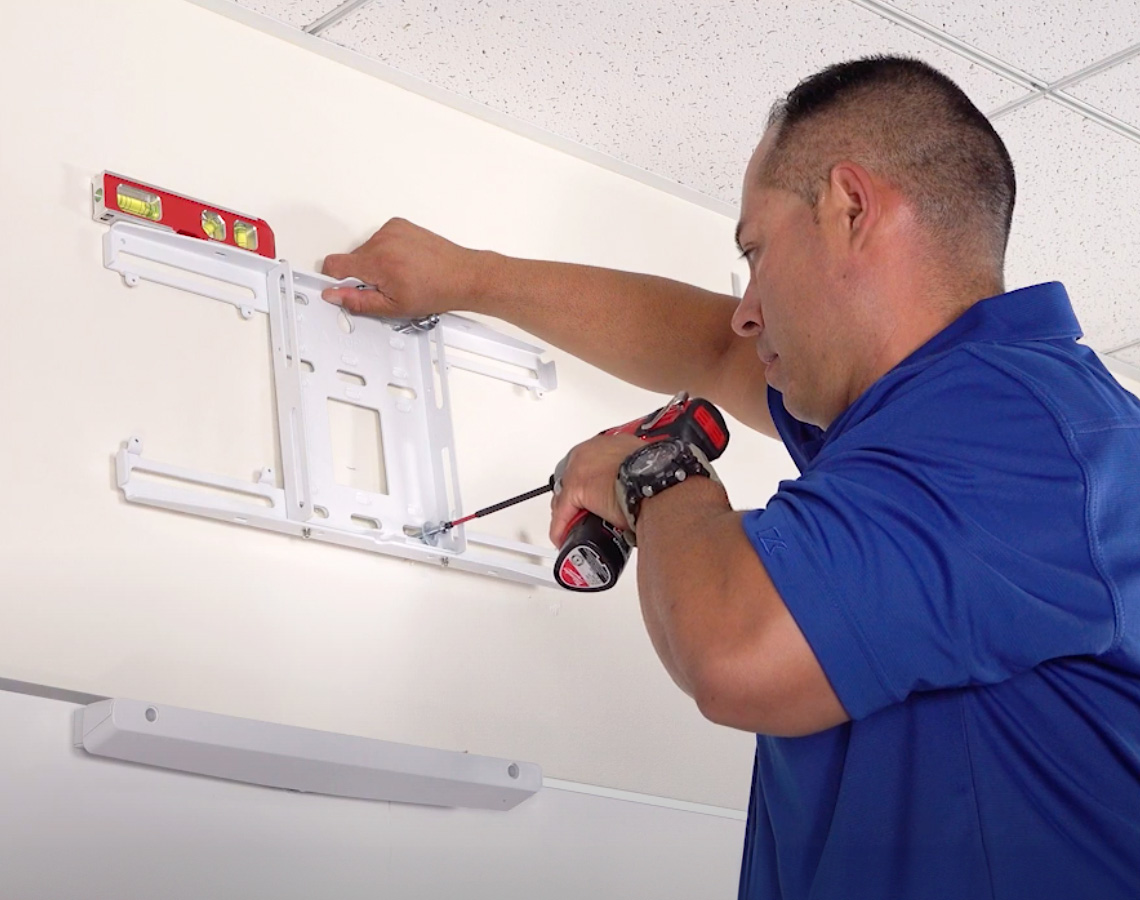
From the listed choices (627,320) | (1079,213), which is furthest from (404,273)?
(1079,213)

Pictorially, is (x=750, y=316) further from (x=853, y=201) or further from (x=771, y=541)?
(x=771, y=541)

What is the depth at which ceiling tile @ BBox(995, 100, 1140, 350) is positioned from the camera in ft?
7.38

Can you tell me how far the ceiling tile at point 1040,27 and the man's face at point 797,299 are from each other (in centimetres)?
64

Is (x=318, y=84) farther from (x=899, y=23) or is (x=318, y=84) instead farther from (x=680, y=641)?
(x=680, y=641)

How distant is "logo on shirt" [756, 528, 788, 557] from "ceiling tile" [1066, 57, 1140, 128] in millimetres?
1292

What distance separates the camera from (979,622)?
1.14 metres

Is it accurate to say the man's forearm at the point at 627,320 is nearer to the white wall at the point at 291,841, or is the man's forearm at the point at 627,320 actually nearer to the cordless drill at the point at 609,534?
the cordless drill at the point at 609,534

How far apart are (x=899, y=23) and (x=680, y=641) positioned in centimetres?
119

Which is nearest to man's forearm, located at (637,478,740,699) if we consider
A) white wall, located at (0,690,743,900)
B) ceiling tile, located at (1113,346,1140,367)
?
white wall, located at (0,690,743,900)

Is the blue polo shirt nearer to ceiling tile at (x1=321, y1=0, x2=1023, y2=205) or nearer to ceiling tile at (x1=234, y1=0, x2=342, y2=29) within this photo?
ceiling tile at (x1=321, y1=0, x2=1023, y2=205)

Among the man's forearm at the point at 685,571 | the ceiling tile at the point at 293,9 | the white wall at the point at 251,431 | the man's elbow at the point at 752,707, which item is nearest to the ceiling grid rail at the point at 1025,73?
the white wall at the point at 251,431

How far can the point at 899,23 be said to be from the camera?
1982mm

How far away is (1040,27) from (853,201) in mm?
772

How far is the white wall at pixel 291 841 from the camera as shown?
1366 millimetres
